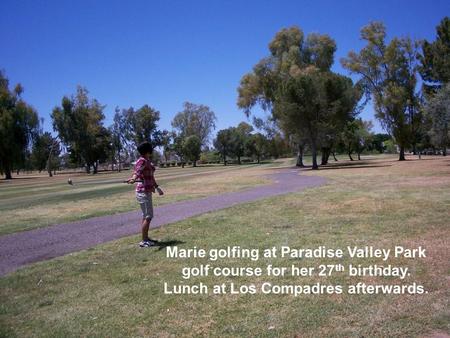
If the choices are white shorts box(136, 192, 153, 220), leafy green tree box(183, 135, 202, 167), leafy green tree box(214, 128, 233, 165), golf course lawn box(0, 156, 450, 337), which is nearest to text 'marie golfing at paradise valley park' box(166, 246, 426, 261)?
golf course lawn box(0, 156, 450, 337)

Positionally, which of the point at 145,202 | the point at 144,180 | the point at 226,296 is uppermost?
the point at 144,180

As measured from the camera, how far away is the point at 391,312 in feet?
14.0

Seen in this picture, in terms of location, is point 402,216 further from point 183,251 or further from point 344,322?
point 344,322

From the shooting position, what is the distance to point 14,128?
59719 millimetres

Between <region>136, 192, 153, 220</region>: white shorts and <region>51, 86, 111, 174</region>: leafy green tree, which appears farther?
<region>51, 86, 111, 174</region>: leafy green tree

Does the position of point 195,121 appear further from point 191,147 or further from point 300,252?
point 300,252

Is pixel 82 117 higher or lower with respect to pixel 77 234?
higher

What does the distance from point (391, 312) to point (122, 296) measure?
312 centimetres

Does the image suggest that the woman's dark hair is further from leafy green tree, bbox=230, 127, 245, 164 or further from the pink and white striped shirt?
→ leafy green tree, bbox=230, 127, 245, 164

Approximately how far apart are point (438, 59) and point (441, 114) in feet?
31.9

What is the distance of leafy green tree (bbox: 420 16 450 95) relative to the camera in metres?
34.3

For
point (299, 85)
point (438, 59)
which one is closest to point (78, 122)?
point (299, 85)

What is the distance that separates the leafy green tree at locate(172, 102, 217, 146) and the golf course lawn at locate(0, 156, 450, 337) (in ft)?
353

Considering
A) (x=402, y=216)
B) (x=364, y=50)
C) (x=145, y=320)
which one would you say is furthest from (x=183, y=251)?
(x=364, y=50)
